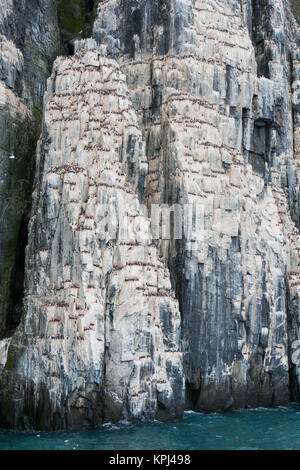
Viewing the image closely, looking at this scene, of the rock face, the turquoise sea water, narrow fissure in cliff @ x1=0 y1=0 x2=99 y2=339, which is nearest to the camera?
the turquoise sea water

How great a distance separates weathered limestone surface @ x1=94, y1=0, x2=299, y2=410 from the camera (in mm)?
56312

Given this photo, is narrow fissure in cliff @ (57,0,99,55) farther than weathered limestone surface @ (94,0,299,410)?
Yes

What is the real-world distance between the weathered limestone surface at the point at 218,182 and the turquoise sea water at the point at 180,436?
228 inches

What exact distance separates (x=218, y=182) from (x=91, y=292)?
1674 cm

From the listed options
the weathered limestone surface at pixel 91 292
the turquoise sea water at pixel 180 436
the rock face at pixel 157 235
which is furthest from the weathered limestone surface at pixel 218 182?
the turquoise sea water at pixel 180 436

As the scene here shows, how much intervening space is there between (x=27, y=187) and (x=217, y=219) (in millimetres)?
17368

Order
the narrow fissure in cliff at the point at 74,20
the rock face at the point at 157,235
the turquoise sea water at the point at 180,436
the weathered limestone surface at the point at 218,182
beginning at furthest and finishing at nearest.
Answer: the narrow fissure in cliff at the point at 74,20 → the weathered limestone surface at the point at 218,182 → the rock face at the point at 157,235 → the turquoise sea water at the point at 180,436

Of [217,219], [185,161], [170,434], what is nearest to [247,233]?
[217,219]

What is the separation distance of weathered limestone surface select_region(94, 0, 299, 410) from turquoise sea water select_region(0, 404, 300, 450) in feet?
19.0

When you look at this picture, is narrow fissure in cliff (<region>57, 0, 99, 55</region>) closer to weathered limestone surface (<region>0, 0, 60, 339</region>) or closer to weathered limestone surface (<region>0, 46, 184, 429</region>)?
weathered limestone surface (<region>0, 0, 60, 339</region>)

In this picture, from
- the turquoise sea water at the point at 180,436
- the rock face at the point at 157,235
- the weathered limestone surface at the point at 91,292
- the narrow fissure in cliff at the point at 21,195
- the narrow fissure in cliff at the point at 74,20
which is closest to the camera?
the turquoise sea water at the point at 180,436

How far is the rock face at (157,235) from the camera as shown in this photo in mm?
48500

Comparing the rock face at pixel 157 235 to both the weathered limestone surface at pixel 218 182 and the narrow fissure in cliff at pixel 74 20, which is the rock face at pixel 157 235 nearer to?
the weathered limestone surface at pixel 218 182

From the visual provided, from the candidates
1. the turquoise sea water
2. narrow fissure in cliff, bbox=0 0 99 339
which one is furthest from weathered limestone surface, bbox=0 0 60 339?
the turquoise sea water
